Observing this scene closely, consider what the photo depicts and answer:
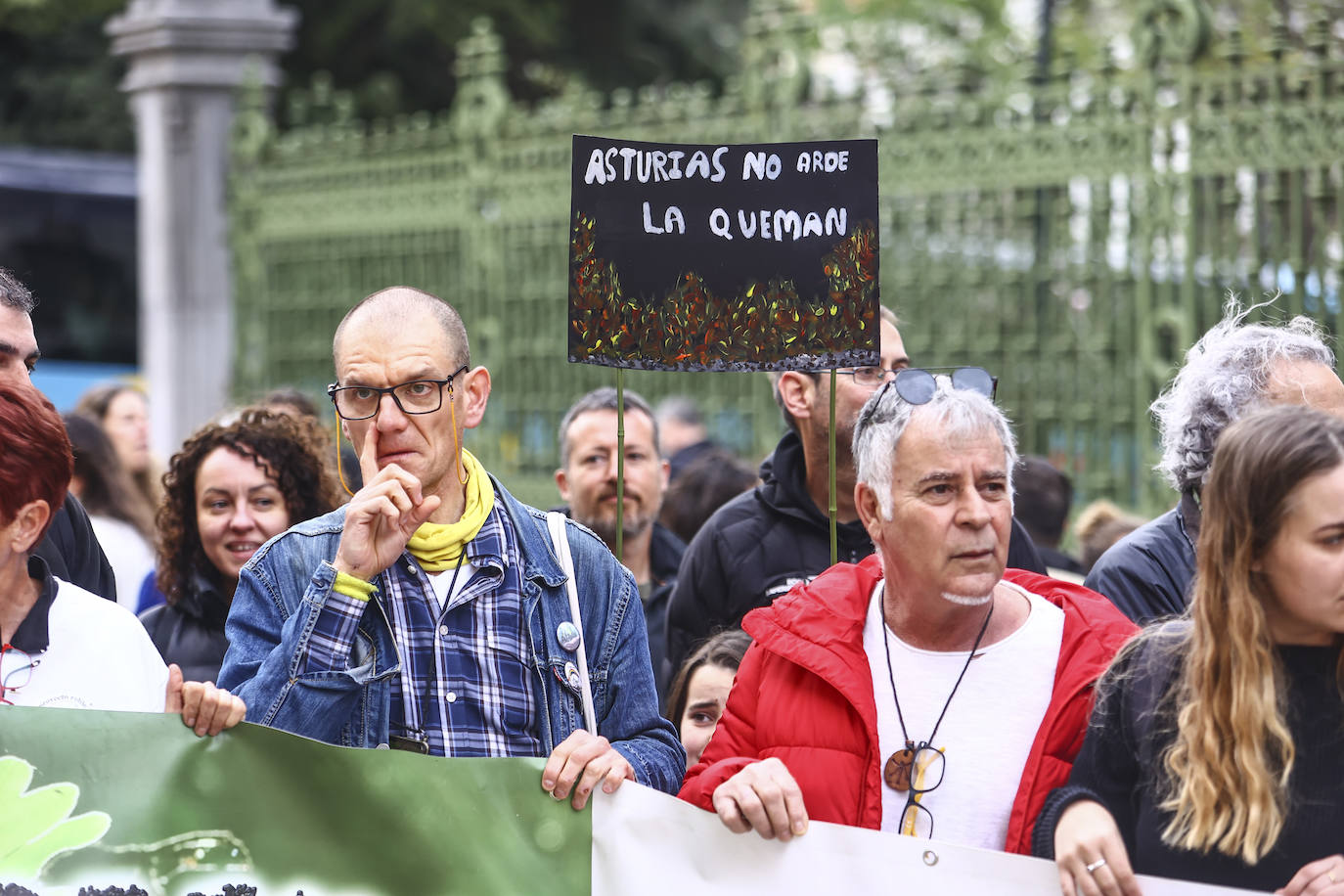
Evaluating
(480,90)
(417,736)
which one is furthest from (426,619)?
(480,90)

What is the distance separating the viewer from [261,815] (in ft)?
10.4

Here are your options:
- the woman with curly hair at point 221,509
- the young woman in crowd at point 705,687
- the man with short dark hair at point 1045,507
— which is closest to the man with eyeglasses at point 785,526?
the young woman in crowd at point 705,687

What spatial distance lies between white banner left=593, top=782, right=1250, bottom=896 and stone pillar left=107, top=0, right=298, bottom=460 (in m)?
10.7

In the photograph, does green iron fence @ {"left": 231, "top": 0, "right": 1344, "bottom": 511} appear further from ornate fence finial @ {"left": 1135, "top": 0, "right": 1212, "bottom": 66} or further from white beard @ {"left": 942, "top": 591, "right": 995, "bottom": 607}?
white beard @ {"left": 942, "top": 591, "right": 995, "bottom": 607}

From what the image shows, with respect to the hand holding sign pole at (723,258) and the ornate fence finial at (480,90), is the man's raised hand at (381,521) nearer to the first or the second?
the hand holding sign pole at (723,258)

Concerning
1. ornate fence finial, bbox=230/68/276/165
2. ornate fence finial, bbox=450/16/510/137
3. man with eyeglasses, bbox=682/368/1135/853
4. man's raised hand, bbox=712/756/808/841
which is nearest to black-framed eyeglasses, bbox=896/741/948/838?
man with eyeglasses, bbox=682/368/1135/853

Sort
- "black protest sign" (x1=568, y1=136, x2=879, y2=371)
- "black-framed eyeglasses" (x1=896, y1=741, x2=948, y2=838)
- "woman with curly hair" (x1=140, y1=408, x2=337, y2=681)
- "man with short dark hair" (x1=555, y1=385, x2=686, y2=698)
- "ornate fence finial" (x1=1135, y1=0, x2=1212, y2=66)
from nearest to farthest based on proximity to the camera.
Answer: "black-framed eyeglasses" (x1=896, y1=741, x2=948, y2=838) < "black protest sign" (x1=568, y1=136, x2=879, y2=371) < "woman with curly hair" (x1=140, y1=408, x2=337, y2=681) < "man with short dark hair" (x1=555, y1=385, x2=686, y2=698) < "ornate fence finial" (x1=1135, y1=0, x2=1212, y2=66)

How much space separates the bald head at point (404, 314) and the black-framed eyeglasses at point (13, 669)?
0.79m

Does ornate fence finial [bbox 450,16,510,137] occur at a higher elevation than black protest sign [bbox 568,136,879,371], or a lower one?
higher

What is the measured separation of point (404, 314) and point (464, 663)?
666 mm

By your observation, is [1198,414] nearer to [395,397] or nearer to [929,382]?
[929,382]

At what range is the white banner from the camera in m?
2.85

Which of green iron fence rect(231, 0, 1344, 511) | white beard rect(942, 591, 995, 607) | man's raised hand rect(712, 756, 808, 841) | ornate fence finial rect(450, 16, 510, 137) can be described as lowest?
man's raised hand rect(712, 756, 808, 841)

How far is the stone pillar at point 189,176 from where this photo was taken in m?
13.1
